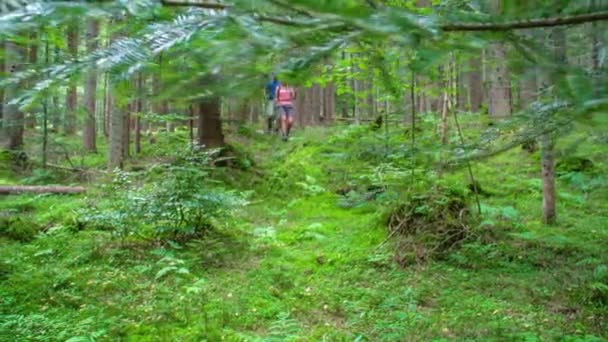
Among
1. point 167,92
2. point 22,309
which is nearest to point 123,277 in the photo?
point 22,309

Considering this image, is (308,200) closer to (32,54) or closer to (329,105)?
(32,54)

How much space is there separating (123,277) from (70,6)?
388cm

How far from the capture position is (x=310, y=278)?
5.19m

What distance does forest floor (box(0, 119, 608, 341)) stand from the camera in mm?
3979

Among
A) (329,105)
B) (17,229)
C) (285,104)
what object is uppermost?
(329,105)

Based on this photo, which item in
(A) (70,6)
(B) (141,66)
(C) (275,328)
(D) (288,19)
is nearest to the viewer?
(A) (70,6)

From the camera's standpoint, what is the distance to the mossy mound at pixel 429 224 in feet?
18.8

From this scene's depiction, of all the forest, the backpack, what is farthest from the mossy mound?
the backpack

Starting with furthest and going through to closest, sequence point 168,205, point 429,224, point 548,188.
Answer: point 548,188 → point 429,224 → point 168,205

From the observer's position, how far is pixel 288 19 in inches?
68.1

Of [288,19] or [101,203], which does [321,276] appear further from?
[288,19]

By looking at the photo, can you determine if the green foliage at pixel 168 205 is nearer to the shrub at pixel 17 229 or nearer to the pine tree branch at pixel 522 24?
the shrub at pixel 17 229

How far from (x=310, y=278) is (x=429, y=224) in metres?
1.72

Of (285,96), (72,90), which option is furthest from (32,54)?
(72,90)
